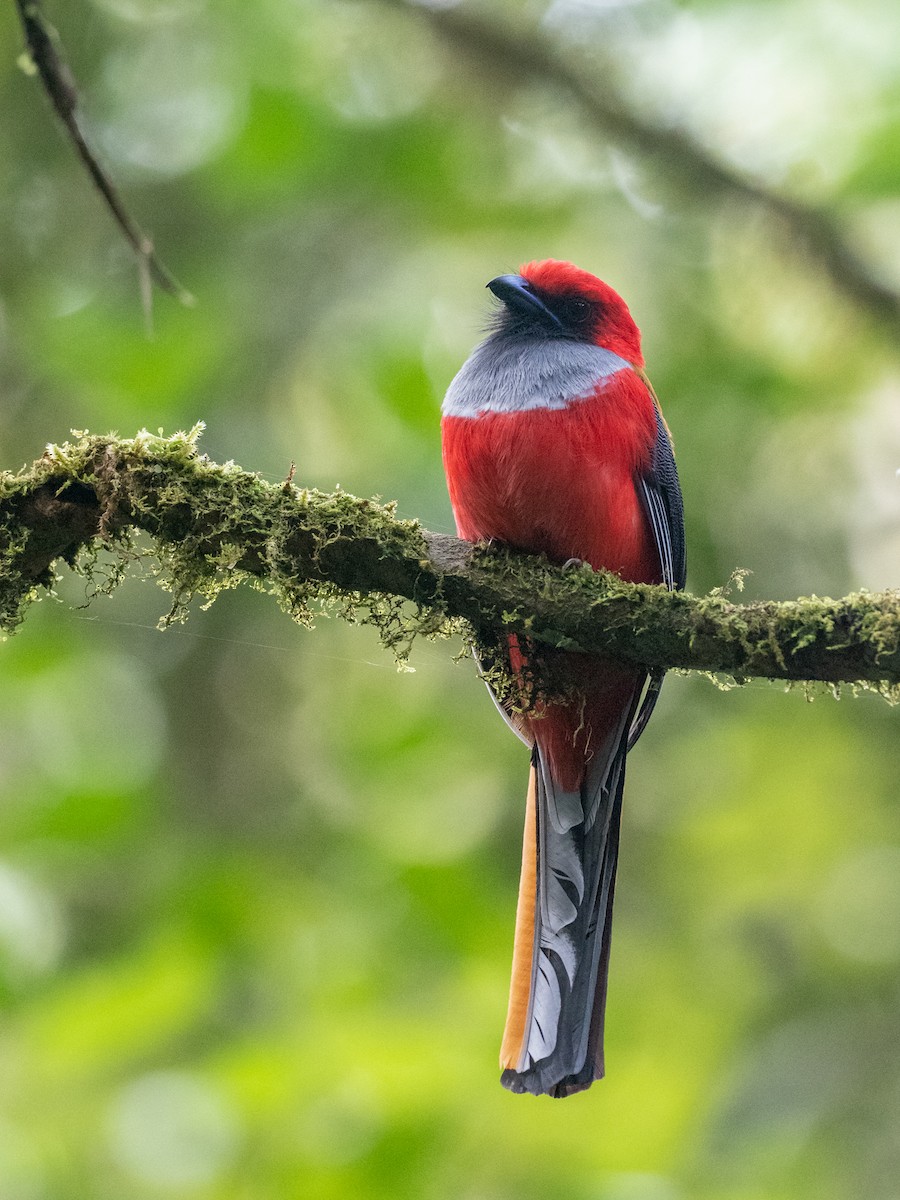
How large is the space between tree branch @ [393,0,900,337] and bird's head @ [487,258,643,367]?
1819 millimetres

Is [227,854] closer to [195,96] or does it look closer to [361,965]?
[361,965]

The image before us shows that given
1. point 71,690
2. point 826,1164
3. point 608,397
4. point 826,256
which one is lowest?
point 826,1164

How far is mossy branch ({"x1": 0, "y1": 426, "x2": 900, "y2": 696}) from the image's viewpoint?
2576 mm

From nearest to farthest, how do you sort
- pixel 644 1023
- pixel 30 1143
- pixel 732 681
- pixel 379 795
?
1. pixel 732 681
2. pixel 30 1143
3. pixel 644 1023
4. pixel 379 795

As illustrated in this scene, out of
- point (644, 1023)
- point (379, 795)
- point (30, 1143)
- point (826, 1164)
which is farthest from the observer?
point (379, 795)

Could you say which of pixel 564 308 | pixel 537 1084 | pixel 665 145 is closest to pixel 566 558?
pixel 564 308

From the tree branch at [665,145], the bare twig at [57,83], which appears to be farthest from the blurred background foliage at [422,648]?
the bare twig at [57,83]

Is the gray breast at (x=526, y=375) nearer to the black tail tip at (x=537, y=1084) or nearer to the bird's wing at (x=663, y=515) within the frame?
the bird's wing at (x=663, y=515)

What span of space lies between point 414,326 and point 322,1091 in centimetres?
365

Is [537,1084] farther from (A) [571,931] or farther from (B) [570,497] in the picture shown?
(B) [570,497]

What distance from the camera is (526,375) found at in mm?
3385

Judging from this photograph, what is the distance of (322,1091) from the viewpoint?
3371 mm

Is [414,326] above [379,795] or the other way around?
above

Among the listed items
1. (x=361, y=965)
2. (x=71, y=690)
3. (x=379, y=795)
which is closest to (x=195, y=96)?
(x=71, y=690)
